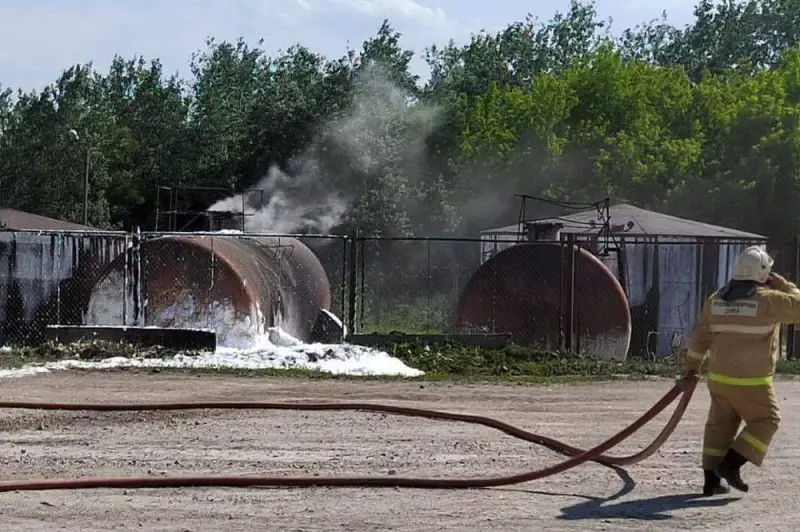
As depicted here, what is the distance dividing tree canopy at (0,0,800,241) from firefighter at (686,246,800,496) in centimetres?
2953

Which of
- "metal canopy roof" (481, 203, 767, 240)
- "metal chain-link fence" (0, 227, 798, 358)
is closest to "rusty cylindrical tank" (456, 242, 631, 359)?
"metal chain-link fence" (0, 227, 798, 358)

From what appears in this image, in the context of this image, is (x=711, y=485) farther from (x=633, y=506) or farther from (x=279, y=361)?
(x=279, y=361)

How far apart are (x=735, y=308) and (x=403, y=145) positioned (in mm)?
40781

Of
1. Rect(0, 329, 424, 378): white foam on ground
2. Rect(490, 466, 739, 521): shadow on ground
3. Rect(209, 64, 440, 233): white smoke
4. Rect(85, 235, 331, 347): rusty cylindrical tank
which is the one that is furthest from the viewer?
Rect(209, 64, 440, 233): white smoke

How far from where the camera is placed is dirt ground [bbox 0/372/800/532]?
742 centimetres

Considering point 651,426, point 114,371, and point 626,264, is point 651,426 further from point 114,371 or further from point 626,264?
point 626,264

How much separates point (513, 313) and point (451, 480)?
11805mm

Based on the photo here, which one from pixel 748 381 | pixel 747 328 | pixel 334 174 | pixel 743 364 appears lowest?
pixel 748 381

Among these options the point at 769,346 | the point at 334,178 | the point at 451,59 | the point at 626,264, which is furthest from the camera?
the point at 451,59

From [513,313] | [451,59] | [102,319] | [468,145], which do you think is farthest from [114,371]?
[451,59]

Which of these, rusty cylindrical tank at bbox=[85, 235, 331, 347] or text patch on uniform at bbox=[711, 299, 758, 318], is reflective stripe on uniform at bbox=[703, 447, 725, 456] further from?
rusty cylindrical tank at bbox=[85, 235, 331, 347]

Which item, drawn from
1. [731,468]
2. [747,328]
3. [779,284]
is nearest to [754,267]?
[779,284]

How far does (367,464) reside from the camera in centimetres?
929

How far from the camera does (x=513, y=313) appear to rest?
20.0m
